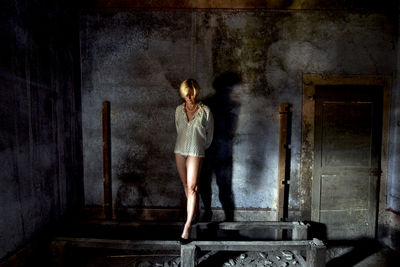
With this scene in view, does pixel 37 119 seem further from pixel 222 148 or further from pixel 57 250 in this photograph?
pixel 222 148

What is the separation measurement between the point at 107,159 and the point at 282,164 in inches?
121

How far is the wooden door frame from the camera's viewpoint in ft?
12.5

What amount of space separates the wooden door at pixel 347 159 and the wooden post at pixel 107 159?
3.62 meters

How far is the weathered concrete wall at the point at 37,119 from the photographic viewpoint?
102 inches

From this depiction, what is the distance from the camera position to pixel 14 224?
271cm

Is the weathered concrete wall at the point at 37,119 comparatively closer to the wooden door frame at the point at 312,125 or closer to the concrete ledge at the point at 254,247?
the concrete ledge at the point at 254,247

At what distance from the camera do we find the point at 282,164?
3.88 meters

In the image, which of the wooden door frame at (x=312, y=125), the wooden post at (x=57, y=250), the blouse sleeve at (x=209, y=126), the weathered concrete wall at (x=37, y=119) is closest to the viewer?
the weathered concrete wall at (x=37, y=119)

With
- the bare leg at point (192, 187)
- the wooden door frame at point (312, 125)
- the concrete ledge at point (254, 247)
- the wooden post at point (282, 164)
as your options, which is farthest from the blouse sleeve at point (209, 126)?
the wooden door frame at point (312, 125)

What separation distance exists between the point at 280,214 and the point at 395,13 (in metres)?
3.93

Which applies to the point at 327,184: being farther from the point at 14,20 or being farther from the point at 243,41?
the point at 14,20

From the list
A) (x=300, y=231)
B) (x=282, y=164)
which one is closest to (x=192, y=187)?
(x=282, y=164)

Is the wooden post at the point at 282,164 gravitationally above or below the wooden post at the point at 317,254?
above

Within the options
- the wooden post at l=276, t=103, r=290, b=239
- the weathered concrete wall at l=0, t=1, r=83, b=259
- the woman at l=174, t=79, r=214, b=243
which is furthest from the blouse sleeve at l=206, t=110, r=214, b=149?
the weathered concrete wall at l=0, t=1, r=83, b=259
